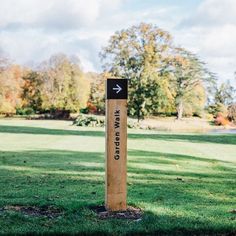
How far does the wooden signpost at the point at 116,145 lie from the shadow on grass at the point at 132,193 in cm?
46

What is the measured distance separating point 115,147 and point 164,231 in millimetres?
1659

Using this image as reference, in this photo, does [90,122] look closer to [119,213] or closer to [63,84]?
[63,84]

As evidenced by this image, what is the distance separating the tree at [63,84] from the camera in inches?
3174

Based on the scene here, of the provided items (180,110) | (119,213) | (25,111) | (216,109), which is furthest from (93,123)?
(119,213)

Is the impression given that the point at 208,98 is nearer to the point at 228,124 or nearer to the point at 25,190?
the point at 228,124

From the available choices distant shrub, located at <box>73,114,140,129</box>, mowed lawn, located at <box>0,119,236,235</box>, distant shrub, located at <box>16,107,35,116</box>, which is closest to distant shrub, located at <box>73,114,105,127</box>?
distant shrub, located at <box>73,114,140,129</box>

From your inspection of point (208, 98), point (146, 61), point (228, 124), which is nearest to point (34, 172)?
point (146, 61)

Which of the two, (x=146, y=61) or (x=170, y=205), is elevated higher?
(x=146, y=61)

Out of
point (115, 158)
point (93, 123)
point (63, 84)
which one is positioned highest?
point (63, 84)

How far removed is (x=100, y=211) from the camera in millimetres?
7230

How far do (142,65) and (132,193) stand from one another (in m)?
56.0

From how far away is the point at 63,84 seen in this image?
80625 millimetres

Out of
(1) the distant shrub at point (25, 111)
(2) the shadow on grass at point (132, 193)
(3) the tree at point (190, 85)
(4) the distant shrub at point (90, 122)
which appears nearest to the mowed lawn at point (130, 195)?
(2) the shadow on grass at point (132, 193)

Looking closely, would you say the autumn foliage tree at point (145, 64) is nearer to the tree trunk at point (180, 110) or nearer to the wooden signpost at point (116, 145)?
the tree trunk at point (180, 110)
